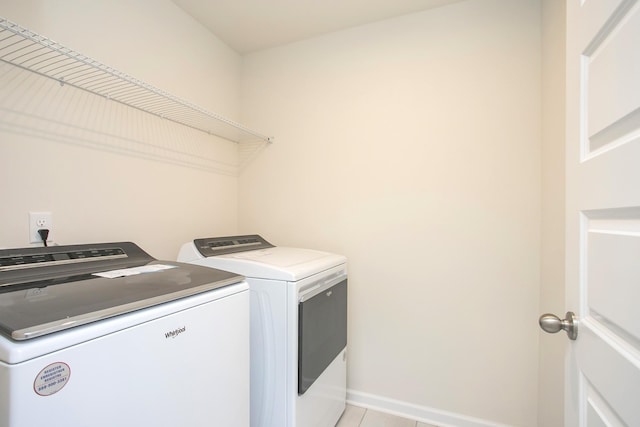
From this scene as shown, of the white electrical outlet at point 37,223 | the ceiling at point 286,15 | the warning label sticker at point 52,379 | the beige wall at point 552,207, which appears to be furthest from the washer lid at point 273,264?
the ceiling at point 286,15

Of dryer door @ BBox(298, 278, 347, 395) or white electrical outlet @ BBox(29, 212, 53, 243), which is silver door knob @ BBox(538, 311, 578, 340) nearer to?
dryer door @ BBox(298, 278, 347, 395)

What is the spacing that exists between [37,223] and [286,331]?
1102mm

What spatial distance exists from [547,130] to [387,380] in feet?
5.59

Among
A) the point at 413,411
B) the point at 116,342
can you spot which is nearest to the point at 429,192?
the point at 413,411

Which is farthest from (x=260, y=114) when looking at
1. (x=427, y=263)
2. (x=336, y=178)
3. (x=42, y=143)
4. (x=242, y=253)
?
(x=427, y=263)

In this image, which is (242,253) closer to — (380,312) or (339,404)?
(380,312)

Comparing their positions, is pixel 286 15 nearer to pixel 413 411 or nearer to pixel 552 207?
pixel 552 207

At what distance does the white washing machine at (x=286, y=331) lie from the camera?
1286 millimetres

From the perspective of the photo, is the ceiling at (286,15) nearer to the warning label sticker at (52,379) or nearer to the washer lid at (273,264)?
the washer lid at (273,264)

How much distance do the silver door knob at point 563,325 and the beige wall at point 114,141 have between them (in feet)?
5.77

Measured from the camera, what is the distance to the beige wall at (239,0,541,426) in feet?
5.32

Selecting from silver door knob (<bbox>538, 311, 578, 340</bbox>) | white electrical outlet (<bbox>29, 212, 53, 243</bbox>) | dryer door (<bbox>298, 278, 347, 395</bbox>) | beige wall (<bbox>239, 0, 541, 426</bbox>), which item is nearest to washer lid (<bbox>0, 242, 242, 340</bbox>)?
white electrical outlet (<bbox>29, 212, 53, 243</bbox>)

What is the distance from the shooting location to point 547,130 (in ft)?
4.87

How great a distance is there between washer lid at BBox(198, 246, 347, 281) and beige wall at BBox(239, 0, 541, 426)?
0.49 metres
